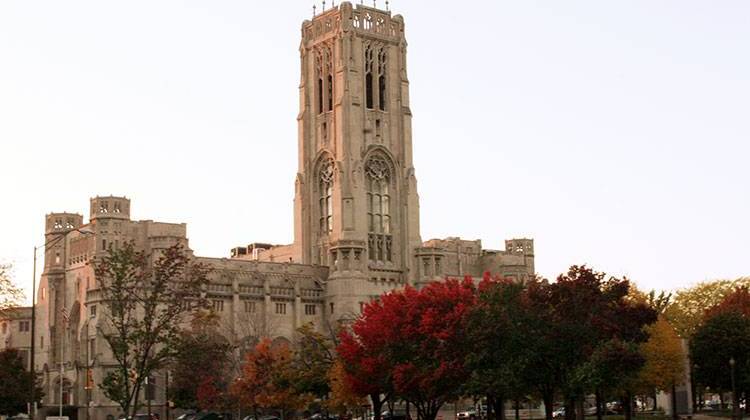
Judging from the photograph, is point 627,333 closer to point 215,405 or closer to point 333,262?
point 215,405

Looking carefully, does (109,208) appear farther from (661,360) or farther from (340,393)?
(661,360)

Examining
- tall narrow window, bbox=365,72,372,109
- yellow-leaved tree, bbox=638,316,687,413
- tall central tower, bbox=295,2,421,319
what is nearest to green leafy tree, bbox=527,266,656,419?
yellow-leaved tree, bbox=638,316,687,413

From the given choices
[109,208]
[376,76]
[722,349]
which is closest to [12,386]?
[109,208]

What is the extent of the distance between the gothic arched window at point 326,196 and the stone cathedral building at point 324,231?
A: 0.13 m

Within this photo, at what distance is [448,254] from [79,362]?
227 ft

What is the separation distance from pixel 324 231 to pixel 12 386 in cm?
6090

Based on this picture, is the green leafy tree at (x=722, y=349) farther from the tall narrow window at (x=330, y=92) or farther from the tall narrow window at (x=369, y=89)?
the tall narrow window at (x=330, y=92)

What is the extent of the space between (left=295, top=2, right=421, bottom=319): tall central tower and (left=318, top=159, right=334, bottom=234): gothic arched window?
13 centimetres

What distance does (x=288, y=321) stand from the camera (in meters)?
137

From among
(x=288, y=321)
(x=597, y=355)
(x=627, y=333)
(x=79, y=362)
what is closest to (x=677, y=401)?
(x=627, y=333)

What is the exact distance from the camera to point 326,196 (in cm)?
15288

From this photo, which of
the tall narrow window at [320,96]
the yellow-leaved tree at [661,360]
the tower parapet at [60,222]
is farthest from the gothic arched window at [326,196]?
the yellow-leaved tree at [661,360]

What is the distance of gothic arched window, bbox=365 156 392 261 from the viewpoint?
14975 cm

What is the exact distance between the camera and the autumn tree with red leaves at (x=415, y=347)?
7269 centimetres
